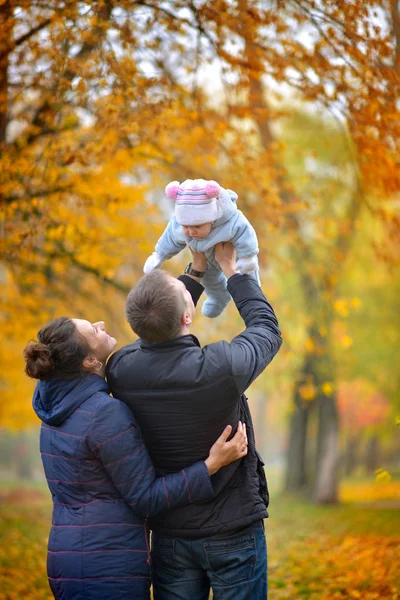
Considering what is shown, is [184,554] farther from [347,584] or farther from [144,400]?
[347,584]

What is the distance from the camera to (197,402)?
2557mm

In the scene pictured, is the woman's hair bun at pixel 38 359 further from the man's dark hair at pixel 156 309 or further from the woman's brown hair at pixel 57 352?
the man's dark hair at pixel 156 309

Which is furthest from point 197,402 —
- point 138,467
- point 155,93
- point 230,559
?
point 155,93

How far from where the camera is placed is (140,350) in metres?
2.67

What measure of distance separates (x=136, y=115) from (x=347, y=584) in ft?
15.7

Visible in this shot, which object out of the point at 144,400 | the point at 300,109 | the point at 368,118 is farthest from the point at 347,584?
the point at 300,109

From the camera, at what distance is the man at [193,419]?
254 centimetres

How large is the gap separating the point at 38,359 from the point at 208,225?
0.95 meters

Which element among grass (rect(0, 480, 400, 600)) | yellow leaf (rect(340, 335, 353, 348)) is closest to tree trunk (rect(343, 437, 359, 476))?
grass (rect(0, 480, 400, 600))

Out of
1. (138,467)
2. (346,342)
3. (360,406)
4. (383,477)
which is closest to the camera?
(138,467)

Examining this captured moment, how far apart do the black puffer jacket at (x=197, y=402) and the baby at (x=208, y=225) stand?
0.39 m

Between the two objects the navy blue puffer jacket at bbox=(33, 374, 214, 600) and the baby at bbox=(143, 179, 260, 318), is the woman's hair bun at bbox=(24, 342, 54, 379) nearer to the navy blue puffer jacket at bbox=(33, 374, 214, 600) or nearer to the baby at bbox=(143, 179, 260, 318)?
the navy blue puffer jacket at bbox=(33, 374, 214, 600)

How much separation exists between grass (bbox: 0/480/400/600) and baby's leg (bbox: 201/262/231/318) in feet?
10.1

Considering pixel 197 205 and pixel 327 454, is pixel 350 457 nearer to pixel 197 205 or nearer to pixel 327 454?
pixel 327 454
